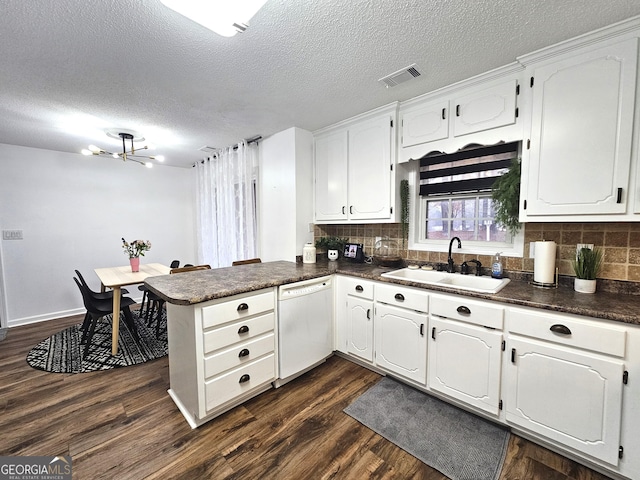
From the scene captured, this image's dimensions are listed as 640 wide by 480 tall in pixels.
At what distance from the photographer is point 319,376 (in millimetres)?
2355

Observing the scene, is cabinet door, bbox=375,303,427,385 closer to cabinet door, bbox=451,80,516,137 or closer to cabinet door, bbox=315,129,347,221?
cabinet door, bbox=315,129,347,221

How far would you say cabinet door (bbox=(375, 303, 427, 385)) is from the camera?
6.56 feet

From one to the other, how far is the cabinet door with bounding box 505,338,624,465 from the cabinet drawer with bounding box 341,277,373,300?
1036 mm

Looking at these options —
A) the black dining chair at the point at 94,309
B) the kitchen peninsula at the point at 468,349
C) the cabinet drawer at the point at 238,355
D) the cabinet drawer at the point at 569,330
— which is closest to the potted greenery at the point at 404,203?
the kitchen peninsula at the point at 468,349

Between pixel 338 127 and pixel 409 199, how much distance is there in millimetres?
1106

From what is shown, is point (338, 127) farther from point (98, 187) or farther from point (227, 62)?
point (98, 187)

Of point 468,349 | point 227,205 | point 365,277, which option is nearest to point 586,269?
point 468,349

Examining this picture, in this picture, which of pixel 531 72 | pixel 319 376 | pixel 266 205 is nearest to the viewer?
pixel 531 72

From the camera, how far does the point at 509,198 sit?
1.94 m

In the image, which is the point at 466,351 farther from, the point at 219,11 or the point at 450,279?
the point at 219,11

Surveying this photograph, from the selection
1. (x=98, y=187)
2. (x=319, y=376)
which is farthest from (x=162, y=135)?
(x=319, y=376)

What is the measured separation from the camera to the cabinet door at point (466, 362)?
167 centimetres

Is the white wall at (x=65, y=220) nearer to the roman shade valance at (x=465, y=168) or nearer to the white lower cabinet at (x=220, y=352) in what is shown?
the white lower cabinet at (x=220, y=352)

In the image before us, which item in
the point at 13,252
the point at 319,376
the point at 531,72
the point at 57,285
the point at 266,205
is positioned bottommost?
the point at 319,376
